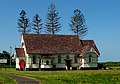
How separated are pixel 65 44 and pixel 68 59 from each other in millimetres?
3379

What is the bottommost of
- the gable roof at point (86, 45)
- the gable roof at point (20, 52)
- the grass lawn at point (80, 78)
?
the grass lawn at point (80, 78)

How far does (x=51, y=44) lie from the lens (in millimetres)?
75938

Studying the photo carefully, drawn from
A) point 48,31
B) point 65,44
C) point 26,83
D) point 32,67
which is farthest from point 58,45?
point 26,83

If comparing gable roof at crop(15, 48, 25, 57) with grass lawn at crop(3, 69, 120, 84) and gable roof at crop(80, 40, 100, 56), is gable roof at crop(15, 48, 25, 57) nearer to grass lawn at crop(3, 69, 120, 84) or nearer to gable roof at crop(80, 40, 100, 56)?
gable roof at crop(80, 40, 100, 56)

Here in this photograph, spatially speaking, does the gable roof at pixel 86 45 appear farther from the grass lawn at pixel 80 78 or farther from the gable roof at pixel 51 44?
the grass lawn at pixel 80 78

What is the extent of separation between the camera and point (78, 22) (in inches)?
3642

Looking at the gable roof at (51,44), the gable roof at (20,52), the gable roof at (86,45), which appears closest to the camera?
the gable roof at (51,44)

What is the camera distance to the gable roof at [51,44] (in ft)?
242

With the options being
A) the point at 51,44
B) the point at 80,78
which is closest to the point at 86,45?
the point at 51,44

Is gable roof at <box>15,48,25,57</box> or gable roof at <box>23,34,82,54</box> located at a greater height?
gable roof at <box>23,34,82,54</box>

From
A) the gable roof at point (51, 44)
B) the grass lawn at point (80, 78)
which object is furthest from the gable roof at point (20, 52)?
the grass lawn at point (80, 78)

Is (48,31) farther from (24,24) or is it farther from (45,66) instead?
(45,66)

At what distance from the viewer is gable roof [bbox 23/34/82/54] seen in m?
73.9

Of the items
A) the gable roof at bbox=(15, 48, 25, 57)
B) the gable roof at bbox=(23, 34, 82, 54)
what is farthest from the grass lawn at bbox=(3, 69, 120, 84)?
the gable roof at bbox=(15, 48, 25, 57)
